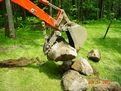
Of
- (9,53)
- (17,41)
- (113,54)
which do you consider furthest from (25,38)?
(113,54)

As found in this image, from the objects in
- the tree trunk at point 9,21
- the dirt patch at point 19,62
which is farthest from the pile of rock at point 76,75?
the tree trunk at point 9,21

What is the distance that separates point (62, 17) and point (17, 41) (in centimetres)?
435

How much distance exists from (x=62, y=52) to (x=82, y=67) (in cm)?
109

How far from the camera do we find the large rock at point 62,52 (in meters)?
10.3

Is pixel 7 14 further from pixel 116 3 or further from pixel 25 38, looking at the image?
pixel 116 3

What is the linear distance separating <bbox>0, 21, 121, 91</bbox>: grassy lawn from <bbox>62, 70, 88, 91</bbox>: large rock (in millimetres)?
321

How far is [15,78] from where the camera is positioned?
1023 cm

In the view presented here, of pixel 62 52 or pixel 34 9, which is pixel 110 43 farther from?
pixel 34 9

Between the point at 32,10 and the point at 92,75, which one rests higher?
the point at 32,10

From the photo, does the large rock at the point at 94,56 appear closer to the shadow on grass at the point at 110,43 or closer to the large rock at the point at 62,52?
the shadow on grass at the point at 110,43

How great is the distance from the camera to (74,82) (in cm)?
964

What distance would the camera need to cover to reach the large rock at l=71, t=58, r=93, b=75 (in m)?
10.8

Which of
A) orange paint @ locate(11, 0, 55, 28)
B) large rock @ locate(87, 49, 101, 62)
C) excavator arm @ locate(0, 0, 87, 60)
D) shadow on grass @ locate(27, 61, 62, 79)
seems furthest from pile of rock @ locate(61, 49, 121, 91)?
orange paint @ locate(11, 0, 55, 28)

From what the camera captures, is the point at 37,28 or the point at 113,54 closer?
the point at 113,54
